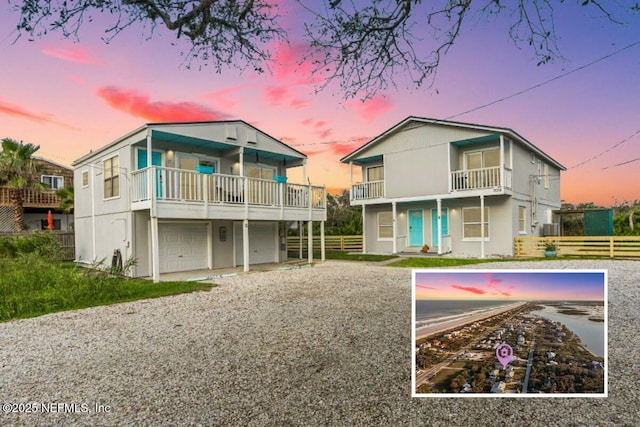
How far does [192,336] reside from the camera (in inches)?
207

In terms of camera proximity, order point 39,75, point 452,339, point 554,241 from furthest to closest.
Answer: point 554,241, point 39,75, point 452,339

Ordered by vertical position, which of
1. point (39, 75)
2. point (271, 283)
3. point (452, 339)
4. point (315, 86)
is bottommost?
point (271, 283)

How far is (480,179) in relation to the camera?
56.1 ft

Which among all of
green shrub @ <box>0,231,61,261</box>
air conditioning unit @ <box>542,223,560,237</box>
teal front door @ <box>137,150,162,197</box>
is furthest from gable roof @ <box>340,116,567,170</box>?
green shrub @ <box>0,231,61,261</box>

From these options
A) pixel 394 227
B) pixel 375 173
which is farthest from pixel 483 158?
pixel 375 173

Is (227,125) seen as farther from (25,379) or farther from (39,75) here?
(25,379)

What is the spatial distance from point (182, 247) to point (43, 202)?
741 inches

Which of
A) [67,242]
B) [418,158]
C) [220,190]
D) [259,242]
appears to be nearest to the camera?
[220,190]

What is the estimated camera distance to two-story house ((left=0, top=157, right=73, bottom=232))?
24281mm

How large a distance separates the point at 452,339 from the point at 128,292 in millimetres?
9041

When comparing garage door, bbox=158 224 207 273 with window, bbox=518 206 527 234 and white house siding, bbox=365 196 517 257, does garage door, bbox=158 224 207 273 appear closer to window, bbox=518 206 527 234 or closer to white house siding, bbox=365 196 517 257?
white house siding, bbox=365 196 517 257

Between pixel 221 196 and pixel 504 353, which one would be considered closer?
pixel 504 353

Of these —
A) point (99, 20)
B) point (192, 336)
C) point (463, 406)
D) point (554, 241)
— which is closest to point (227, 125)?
point (99, 20)

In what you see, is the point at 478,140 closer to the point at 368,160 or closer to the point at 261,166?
the point at 368,160
